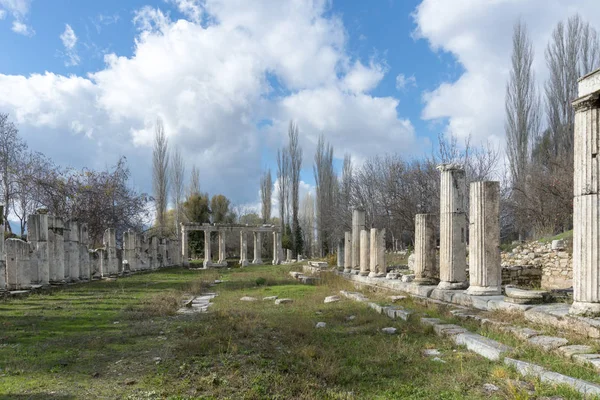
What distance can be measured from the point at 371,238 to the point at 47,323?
39.9ft

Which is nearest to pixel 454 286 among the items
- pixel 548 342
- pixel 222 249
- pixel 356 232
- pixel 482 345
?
pixel 482 345

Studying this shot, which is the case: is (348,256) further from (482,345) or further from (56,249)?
(482,345)

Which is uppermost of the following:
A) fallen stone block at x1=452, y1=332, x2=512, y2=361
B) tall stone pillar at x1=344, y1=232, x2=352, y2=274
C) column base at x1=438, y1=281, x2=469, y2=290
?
fallen stone block at x1=452, y1=332, x2=512, y2=361

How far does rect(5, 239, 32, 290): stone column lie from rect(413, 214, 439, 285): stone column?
1270 centimetres

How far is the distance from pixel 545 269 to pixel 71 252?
18.8 m

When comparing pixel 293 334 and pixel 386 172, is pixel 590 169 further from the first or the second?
pixel 386 172

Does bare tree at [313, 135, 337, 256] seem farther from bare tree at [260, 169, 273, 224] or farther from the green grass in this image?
the green grass

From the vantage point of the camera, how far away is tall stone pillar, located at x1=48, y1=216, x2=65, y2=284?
58.3ft

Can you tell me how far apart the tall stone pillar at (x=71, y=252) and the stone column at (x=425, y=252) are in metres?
14.4

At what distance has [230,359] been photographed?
594 centimetres

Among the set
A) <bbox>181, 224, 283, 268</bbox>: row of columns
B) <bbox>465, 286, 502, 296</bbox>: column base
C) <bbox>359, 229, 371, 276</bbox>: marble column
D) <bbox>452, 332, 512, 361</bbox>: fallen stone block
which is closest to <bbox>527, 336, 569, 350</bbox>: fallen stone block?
<bbox>452, 332, 512, 361</bbox>: fallen stone block

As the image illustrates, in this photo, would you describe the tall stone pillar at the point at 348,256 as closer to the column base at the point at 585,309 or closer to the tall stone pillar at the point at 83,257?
the tall stone pillar at the point at 83,257

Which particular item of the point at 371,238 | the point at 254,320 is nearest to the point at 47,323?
the point at 254,320

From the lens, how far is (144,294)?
1488 centimetres
